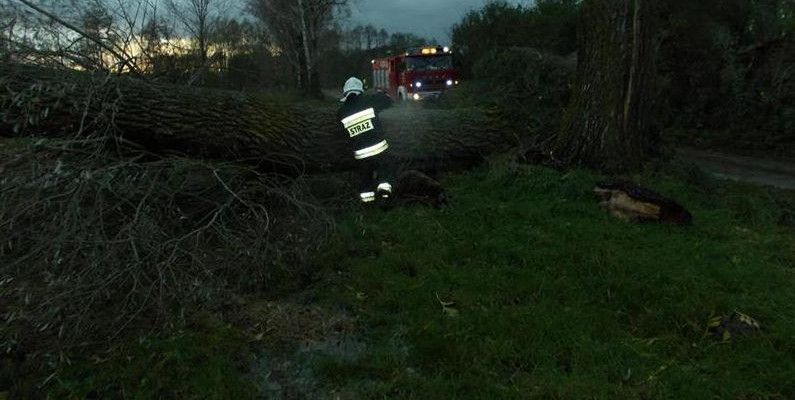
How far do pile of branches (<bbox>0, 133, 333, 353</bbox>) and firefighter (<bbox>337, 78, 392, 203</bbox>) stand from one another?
4.77 ft

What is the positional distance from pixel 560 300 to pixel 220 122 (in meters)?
3.53

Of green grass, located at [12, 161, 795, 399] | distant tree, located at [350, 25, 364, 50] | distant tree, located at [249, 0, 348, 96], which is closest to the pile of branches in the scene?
green grass, located at [12, 161, 795, 399]

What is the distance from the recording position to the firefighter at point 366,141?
615 cm

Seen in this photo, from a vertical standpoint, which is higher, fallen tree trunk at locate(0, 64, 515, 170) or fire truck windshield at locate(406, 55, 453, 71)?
fire truck windshield at locate(406, 55, 453, 71)

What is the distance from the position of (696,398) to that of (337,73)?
4576cm

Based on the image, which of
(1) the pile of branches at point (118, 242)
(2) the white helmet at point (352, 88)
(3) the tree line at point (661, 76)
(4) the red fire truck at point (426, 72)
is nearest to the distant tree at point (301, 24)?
(4) the red fire truck at point (426, 72)

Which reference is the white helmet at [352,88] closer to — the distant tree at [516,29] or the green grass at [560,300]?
the green grass at [560,300]

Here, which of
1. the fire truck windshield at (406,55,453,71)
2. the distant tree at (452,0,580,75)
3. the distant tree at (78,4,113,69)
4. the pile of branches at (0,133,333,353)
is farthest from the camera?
the fire truck windshield at (406,55,453,71)

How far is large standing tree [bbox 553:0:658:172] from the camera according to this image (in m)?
6.41

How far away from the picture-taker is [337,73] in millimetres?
46625

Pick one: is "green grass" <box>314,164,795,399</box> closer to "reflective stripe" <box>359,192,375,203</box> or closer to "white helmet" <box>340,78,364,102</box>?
"reflective stripe" <box>359,192,375,203</box>

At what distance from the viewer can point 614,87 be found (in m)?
6.44

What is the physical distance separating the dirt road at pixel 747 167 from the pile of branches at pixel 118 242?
19.3ft

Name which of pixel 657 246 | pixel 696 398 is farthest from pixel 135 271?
pixel 657 246
